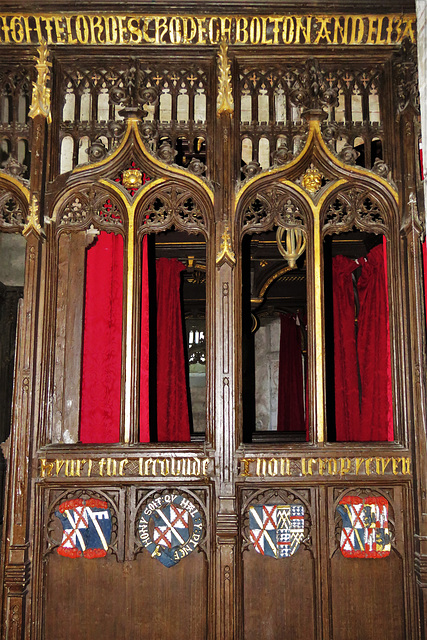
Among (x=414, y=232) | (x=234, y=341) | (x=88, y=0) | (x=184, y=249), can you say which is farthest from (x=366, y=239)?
A: (x=88, y=0)

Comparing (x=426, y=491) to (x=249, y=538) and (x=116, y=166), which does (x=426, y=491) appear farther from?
(x=116, y=166)

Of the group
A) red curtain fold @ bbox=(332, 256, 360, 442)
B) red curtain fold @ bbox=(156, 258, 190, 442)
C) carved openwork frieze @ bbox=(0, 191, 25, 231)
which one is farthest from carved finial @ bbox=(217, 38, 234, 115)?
red curtain fold @ bbox=(332, 256, 360, 442)

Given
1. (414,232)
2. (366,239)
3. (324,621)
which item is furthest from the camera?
(366,239)

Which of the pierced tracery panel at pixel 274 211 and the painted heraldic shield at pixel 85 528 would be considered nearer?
the painted heraldic shield at pixel 85 528

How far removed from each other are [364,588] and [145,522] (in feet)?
5.34

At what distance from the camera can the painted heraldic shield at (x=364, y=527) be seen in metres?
4.54

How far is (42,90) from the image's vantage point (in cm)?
494

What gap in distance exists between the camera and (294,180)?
496 centimetres

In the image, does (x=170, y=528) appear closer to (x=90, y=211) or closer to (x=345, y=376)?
(x=90, y=211)

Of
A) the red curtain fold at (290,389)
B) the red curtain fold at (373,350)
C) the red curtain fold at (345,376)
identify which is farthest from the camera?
the red curtain fold at (290,389)

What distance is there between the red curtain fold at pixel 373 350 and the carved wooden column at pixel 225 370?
3722mm

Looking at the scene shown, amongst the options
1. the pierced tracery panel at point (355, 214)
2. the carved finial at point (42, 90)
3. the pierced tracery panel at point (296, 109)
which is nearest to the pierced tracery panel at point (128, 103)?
the carved finial at point (42, 90)

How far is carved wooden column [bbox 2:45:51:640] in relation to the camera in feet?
14.5

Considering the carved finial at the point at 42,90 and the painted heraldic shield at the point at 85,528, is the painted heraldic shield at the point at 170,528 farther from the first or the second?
the carved finial at the point at 42,90
